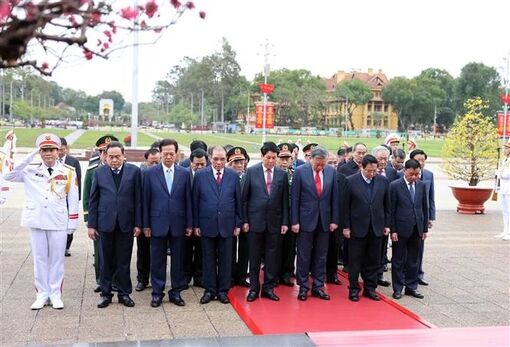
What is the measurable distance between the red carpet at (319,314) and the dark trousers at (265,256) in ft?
0.56

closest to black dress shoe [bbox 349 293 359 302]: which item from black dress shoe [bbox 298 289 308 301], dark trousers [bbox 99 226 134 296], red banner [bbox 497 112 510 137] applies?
black dress shoe [bbox 298 289 308 301]

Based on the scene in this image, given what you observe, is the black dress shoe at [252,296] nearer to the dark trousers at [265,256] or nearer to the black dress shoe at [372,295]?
the dark trousers at [265,256]

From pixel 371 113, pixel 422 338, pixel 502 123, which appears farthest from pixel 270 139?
pixel 422 338

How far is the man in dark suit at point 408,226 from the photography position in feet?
18.0

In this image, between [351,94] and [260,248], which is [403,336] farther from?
[351,94]

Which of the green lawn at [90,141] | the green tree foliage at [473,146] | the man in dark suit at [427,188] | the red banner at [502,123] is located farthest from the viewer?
the green lawn at [90,141]

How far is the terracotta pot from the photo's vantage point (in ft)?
37.2

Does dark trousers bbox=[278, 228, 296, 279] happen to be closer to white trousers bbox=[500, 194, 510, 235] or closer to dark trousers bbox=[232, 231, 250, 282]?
dark trousers bbox=[232, 231, 250, 282]

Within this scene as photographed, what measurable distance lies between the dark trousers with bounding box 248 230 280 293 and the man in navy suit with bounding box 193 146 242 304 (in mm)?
207

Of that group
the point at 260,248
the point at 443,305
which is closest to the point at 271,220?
the point at 260,248

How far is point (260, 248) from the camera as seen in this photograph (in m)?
5.21

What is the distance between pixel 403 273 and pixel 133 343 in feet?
10.6

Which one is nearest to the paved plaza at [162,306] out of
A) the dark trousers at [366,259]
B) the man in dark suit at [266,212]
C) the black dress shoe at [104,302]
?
the black dress shoe at [104,302]

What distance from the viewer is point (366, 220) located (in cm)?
527
